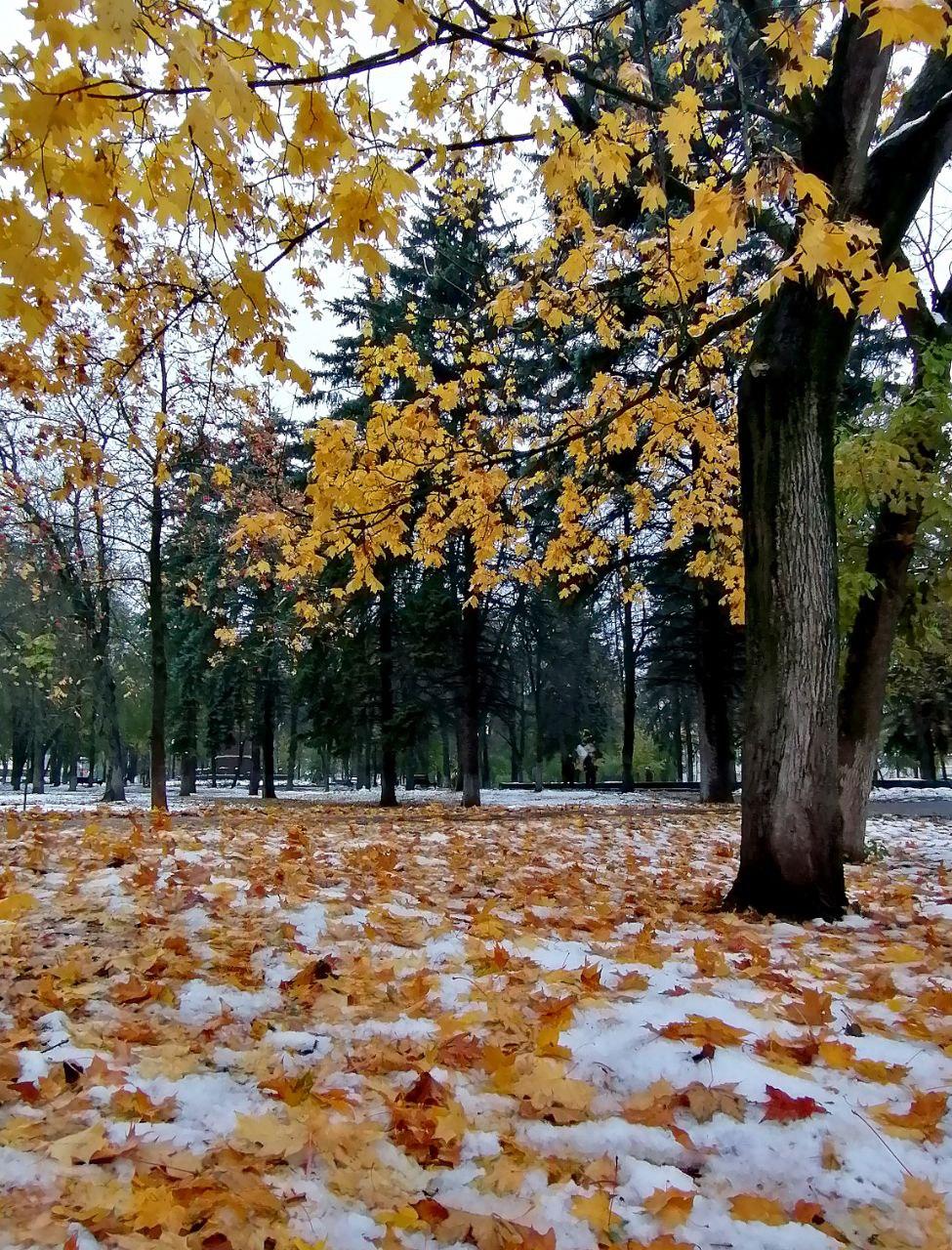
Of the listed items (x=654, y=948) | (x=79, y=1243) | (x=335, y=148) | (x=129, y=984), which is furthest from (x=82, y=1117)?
(x=335, y=148)

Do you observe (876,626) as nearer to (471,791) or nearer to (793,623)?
(793,623)

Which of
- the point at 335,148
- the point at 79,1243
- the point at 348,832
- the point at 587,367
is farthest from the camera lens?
the point at 587,367

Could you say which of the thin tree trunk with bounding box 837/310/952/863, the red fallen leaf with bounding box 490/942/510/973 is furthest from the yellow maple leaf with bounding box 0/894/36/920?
the thin tree trunk with bounding box 837/310/952/863

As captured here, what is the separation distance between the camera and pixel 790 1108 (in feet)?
6.93

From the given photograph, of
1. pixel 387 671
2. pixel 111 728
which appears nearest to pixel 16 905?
pixel 387 671

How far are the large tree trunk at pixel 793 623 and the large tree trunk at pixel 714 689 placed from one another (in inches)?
429

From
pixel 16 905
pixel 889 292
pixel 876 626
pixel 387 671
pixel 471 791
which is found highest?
pixel 889 292

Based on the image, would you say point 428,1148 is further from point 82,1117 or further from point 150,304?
point 150,304

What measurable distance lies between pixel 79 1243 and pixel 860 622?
6.63 metres

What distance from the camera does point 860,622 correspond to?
6594 millimetres

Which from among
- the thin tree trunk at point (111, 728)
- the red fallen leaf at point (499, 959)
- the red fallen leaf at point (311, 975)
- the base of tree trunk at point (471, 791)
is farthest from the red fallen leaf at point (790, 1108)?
the thin tree trunk at point (111, 728)

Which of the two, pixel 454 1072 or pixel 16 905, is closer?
pixel 454 1072

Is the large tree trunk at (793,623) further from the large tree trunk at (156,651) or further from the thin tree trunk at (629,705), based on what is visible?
the thin tree trunk at (629,705)

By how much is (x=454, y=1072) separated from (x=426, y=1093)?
0.18 metres
